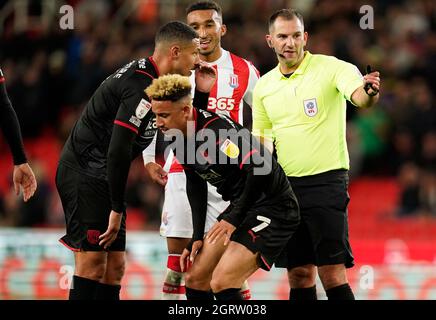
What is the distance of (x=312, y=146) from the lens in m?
6.95

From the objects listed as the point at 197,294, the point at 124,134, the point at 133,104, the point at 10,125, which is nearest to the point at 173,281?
the point at 197,294

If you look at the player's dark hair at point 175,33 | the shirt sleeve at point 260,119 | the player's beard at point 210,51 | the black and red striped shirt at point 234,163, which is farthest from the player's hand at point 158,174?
the player's dark hair at point 175,33

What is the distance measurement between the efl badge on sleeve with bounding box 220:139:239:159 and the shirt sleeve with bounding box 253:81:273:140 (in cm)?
106

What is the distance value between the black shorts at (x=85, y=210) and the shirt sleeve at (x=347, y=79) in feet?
6.08

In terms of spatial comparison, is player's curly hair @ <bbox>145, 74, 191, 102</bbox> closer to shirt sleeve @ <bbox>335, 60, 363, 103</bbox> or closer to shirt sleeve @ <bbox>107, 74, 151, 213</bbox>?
shirt sleeve @ <bbox>107, 74, 151, 213</bbox>

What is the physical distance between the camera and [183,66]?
6.66 meters

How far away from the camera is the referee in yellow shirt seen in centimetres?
683

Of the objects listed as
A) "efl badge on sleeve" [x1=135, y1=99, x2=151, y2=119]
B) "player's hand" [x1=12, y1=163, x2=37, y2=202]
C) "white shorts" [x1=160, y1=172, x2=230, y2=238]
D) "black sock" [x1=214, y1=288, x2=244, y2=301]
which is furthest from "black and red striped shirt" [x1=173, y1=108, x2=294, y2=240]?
"player's hand" [x1=12, y1=163, x2=37, y2=202]

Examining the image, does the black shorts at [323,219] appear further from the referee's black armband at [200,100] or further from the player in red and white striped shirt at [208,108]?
the referee's black armband at [200,100]

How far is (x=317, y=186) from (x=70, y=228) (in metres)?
1.84

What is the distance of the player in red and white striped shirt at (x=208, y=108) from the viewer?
7500 mm

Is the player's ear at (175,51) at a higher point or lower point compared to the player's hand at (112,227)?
higher

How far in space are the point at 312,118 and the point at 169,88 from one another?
1298mm
